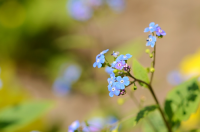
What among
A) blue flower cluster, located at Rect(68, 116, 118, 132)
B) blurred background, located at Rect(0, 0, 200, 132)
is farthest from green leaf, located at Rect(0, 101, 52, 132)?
blurred background, located at Rect(0, 0, 200, 132)

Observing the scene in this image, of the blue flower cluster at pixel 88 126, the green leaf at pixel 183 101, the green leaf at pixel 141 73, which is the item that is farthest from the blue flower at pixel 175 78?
the green leaf at pixel 141 73

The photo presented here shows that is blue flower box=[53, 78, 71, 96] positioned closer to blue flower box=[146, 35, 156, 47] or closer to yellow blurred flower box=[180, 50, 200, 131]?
yellow blurred flower box=[180, 50, 200, 131]

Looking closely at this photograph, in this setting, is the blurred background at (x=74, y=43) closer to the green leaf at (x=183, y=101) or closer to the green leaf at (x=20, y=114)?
the green leaf at (x=20, y=114)

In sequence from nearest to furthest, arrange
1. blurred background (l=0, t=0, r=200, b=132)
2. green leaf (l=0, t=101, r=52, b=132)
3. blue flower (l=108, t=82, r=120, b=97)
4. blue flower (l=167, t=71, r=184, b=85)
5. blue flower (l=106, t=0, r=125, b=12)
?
blue flower (l=108, t=82, r=120, b=97) → green leaf (l=0, t=101, r=52, b=132) → blue flower (l=167, t=71, r=184, b=85) → blue flower (l=106, t=0, r=125, b=12) → blurred background (l=0, t=0, r=200, b=132)

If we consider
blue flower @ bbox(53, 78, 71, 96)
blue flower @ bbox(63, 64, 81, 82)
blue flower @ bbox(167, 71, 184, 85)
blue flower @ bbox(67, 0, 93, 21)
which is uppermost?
blue flower @ bbox(67, 0, 93, 21)

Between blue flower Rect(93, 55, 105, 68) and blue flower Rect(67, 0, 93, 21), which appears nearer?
blue flower Rect(93, 55, 105, 68)

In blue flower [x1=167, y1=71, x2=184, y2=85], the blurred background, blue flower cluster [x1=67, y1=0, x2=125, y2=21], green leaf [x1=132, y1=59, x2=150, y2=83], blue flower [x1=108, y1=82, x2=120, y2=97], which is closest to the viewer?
blue flower [x1=108, y1=82, x2=120, y2=97]

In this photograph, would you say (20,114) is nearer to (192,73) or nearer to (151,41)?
(151,41)
